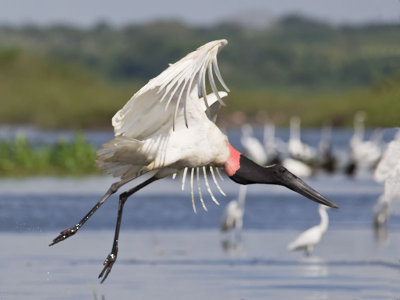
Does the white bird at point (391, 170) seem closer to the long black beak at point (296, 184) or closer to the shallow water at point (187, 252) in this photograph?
the shallow water at point (187, 252)

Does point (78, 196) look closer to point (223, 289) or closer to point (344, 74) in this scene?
point (223, 289)

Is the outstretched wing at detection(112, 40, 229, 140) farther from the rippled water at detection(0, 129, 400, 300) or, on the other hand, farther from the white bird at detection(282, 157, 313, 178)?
the white bird at detection(282, 157, 313, 178)

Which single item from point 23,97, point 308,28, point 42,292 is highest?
point 308,28

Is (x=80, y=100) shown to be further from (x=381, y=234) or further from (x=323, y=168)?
(x=381, y=234)

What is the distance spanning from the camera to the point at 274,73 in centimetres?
8181

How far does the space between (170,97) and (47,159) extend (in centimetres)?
1667

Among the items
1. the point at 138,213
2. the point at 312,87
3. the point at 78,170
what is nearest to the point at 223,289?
the point at 138,213

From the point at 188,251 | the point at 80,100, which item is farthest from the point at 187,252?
the point at 80,100

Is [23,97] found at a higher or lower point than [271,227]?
higher

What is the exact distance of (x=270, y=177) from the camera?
31.7ft

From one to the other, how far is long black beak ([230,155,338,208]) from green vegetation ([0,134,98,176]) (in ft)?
50.5

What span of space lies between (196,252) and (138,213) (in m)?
5.17

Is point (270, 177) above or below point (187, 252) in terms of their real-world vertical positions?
above

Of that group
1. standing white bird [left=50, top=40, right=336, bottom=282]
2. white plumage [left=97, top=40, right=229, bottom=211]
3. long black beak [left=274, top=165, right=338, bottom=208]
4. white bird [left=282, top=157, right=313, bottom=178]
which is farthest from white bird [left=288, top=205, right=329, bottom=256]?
white bird [left=282, top=157, right=313, bottom=178]
